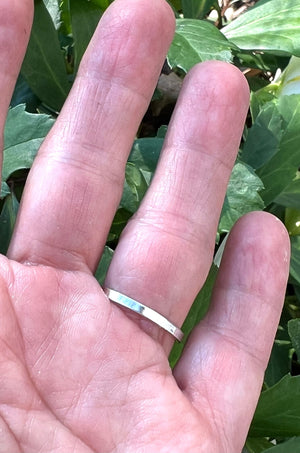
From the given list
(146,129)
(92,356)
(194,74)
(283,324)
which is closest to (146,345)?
(92,356)

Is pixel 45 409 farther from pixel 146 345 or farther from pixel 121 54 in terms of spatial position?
pixel 121 54

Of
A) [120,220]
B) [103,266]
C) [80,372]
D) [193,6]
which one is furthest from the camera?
[193,6]

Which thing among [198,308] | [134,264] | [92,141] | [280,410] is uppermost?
[92,141]

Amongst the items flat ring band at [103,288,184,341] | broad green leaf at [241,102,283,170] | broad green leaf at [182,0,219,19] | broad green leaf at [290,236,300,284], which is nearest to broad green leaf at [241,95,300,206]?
broad green leaf at [241,102,283,170]

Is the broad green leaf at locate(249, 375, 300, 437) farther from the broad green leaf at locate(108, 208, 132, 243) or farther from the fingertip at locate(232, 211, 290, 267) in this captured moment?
the broad green leaf at locate(108, 208, 132, 243)

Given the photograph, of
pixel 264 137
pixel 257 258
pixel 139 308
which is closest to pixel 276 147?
pixel 264 137

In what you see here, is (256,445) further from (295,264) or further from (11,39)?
A: (11,39)
